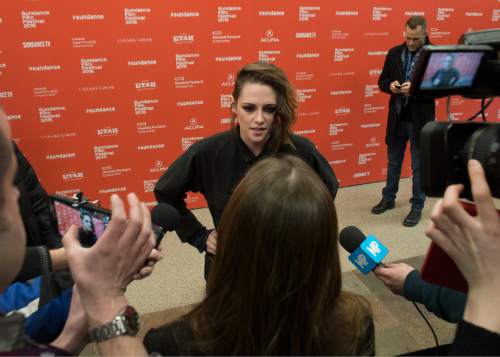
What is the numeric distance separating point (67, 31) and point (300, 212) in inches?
109

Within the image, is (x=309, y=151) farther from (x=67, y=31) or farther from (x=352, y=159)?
(x=352, y=159)

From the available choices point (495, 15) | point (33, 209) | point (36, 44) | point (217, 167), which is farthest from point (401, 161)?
point (36, 44)

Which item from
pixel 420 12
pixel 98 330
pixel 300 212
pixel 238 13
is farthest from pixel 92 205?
pixel 420 12

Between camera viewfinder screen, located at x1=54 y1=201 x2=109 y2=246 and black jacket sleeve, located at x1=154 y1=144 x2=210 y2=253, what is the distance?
721 mm

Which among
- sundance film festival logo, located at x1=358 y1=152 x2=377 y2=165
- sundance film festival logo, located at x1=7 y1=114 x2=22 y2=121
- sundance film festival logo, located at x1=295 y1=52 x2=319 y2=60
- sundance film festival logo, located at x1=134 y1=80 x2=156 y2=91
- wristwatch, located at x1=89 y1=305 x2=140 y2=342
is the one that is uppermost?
sundance film festival logo, located at x1=295 y1=52 x2=319 y2=60

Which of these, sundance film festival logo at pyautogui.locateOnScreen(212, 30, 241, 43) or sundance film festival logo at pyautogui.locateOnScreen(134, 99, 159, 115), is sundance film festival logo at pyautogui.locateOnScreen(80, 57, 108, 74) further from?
sundance film festival logo at pyautogui.locateOnScreen(212, 30, 241, 43)

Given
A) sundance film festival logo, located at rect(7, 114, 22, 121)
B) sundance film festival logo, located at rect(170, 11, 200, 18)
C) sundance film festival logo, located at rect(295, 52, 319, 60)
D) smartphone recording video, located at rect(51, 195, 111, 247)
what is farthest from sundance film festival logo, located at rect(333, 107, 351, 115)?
smartphone recording video, located at rect(51, 195, 111, 247)

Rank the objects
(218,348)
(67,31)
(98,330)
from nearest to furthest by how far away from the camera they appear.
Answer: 1. (98,330)
2. (218,348)
3. (67,31)

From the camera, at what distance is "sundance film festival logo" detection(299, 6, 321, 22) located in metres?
3.35

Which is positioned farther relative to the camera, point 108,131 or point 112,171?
point 112,171

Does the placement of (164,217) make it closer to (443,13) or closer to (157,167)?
(157,167)

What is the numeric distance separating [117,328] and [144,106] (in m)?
2.76

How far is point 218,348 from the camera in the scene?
2.45 ft

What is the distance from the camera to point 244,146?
1.57m
